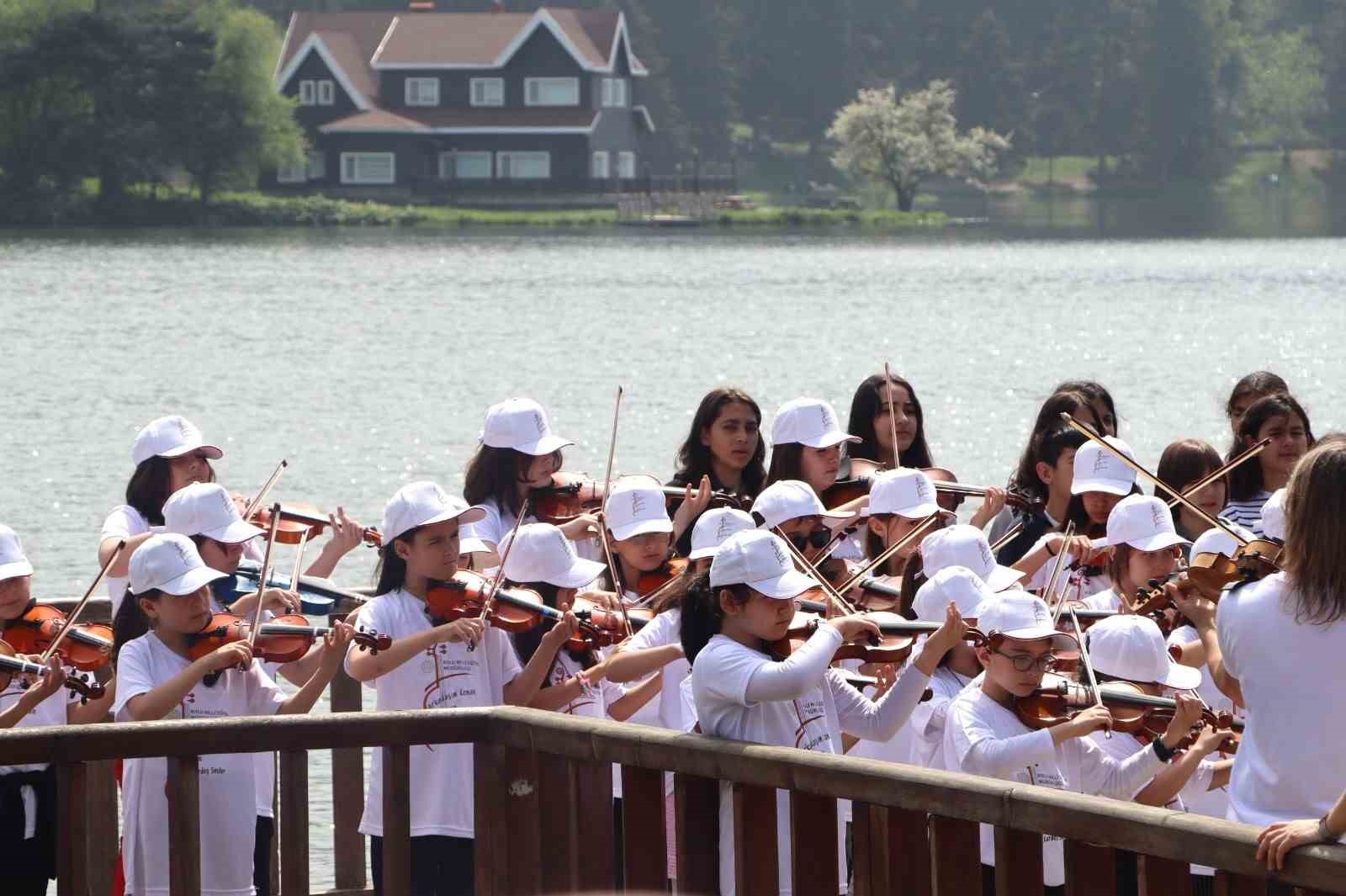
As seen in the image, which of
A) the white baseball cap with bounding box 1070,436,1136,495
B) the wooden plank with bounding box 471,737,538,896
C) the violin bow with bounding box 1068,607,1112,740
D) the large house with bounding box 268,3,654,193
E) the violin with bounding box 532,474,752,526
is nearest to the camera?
the wooden plank with bounding box 471,737,538,896

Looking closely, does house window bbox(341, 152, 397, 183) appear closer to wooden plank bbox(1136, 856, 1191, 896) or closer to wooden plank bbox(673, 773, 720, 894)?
wooden plank bbox(673, 773, 720, 894)

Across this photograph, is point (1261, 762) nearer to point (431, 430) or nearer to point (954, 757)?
point (954, 757)

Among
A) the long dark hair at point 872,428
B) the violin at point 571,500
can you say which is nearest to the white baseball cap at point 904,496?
the violin at point 571,500

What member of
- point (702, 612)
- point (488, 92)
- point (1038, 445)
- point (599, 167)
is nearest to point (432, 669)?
point (702, 612)

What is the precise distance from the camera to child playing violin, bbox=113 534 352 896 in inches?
271

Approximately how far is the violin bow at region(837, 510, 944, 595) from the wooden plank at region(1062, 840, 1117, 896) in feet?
8.94

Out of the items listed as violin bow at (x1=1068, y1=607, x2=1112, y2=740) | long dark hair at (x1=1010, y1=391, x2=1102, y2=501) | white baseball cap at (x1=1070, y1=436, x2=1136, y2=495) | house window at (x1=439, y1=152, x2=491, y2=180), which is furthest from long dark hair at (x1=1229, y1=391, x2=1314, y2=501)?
house window at (x1=439, y1=152, x2=491, y2=180)

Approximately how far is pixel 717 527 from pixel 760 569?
5.17 ft

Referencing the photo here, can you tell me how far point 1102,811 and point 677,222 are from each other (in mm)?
92435

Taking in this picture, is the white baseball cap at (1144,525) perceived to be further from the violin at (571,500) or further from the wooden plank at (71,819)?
the wooden plank at (71,819)

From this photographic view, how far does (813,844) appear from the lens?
579 cm

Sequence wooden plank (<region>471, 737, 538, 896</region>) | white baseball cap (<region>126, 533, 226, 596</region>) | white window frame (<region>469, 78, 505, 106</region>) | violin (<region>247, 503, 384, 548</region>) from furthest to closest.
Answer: white window frame (<region>469, 78, 505, 106</region>)
violin (<region>247, 503, 384, 548</region>)
white baseball cap (<region>126, 533, 226, 596</region>)
wooden plank (<region>471, 737, 538, 896</region>)

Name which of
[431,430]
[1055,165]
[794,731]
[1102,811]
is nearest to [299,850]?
[794,731]

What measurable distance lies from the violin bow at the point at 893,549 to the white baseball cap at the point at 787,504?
0.25 m
